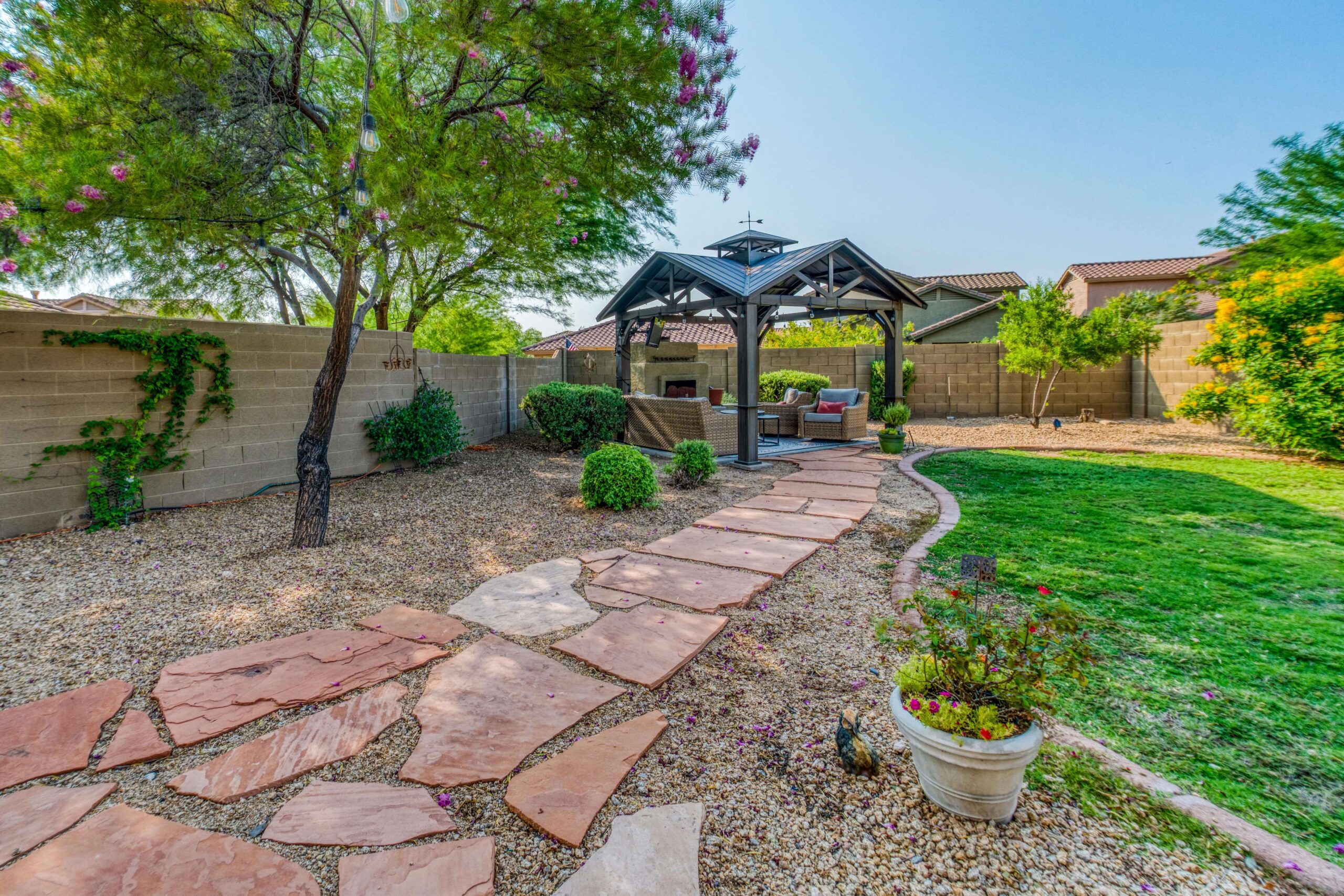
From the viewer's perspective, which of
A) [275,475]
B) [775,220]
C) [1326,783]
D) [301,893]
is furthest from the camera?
[775,220]

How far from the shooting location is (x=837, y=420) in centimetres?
980

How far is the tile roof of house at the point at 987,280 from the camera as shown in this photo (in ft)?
88.7

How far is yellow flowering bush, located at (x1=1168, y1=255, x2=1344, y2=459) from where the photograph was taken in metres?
6.62

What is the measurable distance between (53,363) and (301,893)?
482 centimetres

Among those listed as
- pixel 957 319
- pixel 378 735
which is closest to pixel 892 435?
pixel 378 735

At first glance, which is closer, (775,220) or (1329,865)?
(1329,865)

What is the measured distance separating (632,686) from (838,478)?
485 cm

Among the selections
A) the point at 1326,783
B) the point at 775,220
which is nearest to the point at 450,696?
the point at 1326,783

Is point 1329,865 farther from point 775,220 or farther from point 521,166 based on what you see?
point 775,220

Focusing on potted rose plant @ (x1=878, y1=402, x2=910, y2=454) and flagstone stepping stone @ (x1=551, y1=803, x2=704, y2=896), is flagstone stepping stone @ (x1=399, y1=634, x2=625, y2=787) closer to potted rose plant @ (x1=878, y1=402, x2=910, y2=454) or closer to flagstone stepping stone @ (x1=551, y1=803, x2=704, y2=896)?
flagstone stepping stone @ (x1=551, y1=803, x2=704, y2=896)

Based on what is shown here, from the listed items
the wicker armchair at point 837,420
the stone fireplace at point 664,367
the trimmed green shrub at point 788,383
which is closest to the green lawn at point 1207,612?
the wicker armchair at point 837,420

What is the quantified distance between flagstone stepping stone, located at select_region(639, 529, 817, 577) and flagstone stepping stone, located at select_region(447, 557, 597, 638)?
0.29m

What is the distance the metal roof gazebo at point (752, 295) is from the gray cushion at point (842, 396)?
0.67 metres

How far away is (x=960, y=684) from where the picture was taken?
1.83m
